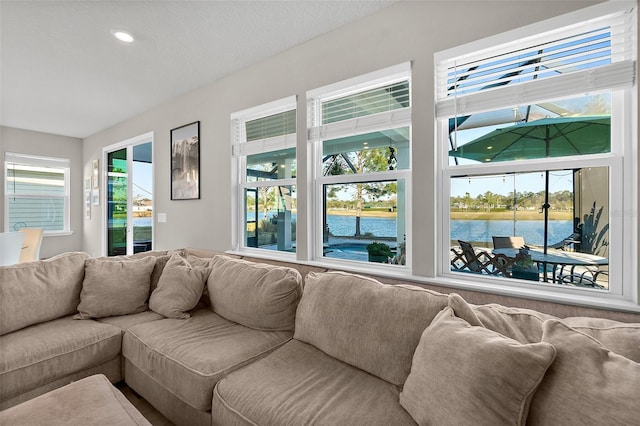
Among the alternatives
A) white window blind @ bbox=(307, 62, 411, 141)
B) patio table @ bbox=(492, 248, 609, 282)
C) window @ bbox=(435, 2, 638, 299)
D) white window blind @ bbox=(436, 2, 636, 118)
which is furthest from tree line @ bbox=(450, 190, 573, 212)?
white window blind @ bbox=(307, 62, 411, 141)

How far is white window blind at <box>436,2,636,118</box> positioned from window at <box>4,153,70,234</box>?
653 centimetres

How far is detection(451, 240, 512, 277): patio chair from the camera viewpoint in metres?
1.81

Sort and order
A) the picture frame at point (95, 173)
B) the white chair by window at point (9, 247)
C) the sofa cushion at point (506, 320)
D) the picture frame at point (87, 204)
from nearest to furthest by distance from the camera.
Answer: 1. the sofa cushion at point (506, 320)
2. the white chair by window at point (9, 247)
3. the picture frame at point (95, 173)
4. the picture frame at point (87, 204)

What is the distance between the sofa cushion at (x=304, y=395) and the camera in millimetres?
1086

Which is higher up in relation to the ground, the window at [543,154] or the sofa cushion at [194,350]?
the window at [543,154]

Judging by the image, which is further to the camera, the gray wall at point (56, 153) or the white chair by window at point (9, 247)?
the gray wall at point (56, 153)

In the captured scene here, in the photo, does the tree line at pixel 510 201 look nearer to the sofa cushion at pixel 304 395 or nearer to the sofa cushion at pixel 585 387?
the sofa cushion at pixel 585 387

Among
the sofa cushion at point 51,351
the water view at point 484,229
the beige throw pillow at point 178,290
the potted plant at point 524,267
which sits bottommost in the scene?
the sofa cushion at point 51,351

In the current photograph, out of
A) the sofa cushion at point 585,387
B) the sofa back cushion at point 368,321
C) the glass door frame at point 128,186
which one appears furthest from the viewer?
the glass door frame at point 128,186

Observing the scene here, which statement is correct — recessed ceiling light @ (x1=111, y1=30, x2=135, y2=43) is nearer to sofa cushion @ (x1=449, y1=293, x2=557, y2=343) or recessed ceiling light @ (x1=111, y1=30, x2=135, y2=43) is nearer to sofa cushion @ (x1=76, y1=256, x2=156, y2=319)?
sofa cushion @ (x1=76, y1=256, x2=156, y2=319)

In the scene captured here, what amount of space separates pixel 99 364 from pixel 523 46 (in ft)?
10.6

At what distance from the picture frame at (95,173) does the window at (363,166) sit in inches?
179

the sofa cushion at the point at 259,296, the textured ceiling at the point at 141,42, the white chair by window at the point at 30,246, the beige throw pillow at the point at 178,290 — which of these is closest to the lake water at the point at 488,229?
the sofa cushion at the point at 259,296

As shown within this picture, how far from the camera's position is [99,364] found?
6.04 ft
